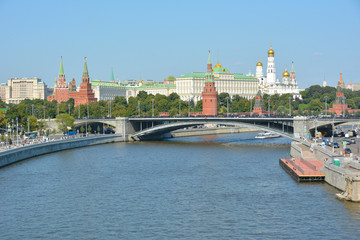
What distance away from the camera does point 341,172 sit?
42.3m

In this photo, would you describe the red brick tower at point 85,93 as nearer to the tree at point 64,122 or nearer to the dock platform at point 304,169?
the tree at point 64,122

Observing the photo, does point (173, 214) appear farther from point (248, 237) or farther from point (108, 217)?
point (248, 237)

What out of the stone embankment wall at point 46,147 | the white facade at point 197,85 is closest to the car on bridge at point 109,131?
the stone embankment wall at point 46,147

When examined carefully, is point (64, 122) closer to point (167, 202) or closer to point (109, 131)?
point (109, 131)

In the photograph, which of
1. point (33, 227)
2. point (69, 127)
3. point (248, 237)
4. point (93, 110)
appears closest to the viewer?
point (248, 237)

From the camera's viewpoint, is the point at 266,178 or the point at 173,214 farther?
the point at 266,178

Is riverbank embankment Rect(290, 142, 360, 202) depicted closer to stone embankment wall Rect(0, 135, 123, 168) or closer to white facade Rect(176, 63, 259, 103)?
stone embankment wall Rect(0, 135, 123, 168)

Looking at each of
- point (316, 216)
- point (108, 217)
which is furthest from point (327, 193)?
point (108, 217)

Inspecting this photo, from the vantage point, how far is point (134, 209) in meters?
39.0

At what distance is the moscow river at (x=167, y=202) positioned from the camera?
33.9 m

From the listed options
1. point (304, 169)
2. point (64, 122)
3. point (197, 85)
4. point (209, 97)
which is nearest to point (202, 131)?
point (209, 97)

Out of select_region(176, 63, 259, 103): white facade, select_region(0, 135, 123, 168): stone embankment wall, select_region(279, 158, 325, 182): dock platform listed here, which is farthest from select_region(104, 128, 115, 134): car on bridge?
select_region(176, 63, 259, 103): white facade

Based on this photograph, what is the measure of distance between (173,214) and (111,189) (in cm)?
987

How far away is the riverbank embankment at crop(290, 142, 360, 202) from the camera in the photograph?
39.2 meters
